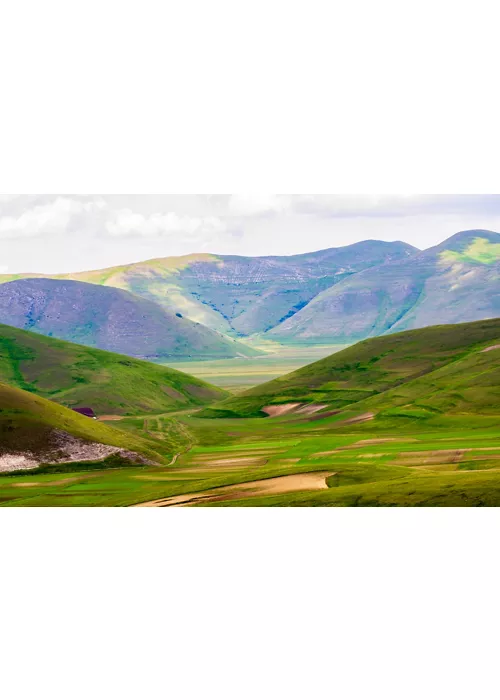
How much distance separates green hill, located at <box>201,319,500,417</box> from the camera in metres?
81.1

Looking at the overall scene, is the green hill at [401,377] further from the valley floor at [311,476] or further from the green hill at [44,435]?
the green hill at [44,435]

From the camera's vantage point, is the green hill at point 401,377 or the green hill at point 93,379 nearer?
the green hill at point 401,377

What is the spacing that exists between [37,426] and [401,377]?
189 ft

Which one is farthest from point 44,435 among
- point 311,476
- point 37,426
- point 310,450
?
point 310,450

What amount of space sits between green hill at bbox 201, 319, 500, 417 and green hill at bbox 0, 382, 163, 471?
32.9m

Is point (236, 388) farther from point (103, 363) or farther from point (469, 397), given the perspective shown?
point (469, 397)

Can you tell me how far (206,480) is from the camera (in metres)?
52.7

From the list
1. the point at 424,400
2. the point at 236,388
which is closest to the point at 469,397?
the point at 424,400

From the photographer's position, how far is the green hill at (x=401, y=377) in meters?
81.1

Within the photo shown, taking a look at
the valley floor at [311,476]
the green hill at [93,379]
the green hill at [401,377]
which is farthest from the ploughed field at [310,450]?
the green hill at [93,379]

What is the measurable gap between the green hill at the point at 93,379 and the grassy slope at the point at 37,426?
2454 inches

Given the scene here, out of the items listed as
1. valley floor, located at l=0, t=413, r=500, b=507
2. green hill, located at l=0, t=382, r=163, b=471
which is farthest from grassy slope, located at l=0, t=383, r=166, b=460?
valley floor, located at l=0, t=413, r=500, b=507

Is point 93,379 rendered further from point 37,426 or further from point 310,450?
point 37,426

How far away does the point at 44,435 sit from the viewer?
182ft
